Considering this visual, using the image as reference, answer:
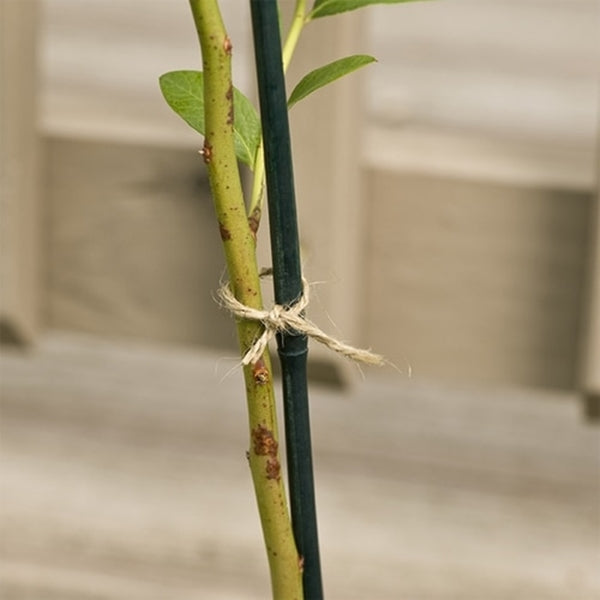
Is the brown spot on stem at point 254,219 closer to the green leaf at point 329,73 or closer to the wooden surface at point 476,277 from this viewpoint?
the green leaf at point 329,73

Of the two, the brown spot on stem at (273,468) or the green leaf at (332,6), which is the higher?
the green leaf at (332,6)

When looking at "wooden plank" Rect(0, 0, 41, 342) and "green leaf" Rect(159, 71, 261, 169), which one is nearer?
"green leaf" Rect(159, 71, 261, 169)

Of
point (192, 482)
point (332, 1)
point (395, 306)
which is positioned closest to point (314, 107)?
point (395, 306)

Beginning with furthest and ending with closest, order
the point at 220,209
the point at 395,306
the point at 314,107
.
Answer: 1. the point at 395,306
2. the point at 314,107
3. the point at 220,209

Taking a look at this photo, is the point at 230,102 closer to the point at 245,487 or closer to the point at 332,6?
the point at 332,6

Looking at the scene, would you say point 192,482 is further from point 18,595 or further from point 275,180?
point 275,180

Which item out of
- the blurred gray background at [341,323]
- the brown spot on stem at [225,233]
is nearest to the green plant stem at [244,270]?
the brown spot on stem at [225,233]

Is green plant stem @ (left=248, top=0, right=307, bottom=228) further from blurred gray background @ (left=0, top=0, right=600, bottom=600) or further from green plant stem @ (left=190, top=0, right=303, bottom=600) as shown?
blurred gray background @ (left=0, top=0, right=600, bottom=600)

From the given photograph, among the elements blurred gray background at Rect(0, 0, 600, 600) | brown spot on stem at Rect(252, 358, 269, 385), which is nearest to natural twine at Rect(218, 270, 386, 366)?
brown spot on stem at Rect(252, 358, 269, 385)
